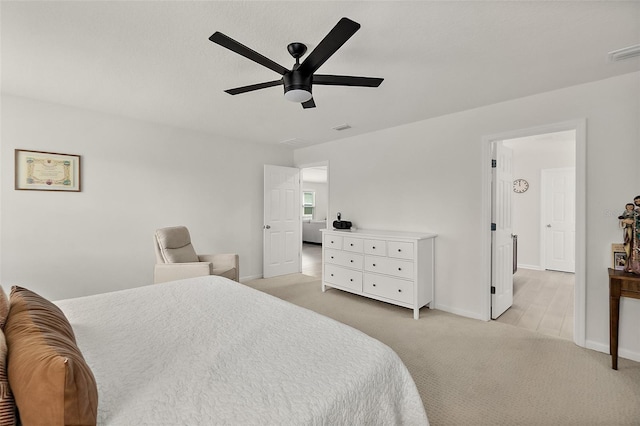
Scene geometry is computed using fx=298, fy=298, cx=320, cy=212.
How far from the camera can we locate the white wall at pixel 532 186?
223 inches

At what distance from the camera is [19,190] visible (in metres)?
3.13

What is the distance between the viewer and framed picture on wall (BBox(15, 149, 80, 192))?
313 centimetres

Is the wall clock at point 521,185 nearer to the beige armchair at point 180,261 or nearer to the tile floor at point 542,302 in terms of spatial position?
the tile floor at point 542,302

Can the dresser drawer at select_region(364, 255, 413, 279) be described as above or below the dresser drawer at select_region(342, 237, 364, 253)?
below

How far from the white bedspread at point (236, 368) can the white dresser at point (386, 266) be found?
2.07 m

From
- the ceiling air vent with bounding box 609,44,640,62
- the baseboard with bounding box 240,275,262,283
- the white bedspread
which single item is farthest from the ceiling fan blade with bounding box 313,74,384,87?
the baseboard with bounding box 240,275,262,283

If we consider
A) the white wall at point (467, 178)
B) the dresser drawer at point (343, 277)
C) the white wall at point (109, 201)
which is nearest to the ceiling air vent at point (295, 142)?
the white wall at point (467, 178)

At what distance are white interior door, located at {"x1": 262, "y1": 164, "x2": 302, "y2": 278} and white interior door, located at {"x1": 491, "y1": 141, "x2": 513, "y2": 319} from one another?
3289mm

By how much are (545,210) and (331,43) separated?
627 centimetres

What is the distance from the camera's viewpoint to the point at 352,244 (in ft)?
13.3

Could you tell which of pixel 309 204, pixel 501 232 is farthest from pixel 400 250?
pixel 309 204

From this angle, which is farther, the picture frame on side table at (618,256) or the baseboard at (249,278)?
the baseboard at (249,278)

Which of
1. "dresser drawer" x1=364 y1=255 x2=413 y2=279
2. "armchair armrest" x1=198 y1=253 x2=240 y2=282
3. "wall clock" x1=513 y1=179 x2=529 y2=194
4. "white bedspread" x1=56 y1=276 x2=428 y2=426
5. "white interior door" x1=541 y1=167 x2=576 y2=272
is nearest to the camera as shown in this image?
"white bedspread" x1=56 y1=276 x2=428 y2=426

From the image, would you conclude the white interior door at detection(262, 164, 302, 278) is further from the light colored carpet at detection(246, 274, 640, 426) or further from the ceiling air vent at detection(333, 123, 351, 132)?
the light colored carpet at detection(246, 274, 640, 426)
